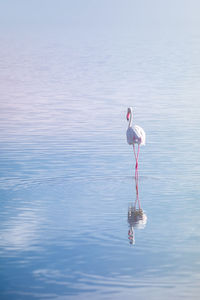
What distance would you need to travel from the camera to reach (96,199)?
11820mm

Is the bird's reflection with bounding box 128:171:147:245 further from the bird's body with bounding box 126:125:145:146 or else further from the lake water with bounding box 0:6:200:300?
the bird's body with bounding box 126:125:145:146

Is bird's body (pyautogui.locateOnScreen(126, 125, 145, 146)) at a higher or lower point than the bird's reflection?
higher

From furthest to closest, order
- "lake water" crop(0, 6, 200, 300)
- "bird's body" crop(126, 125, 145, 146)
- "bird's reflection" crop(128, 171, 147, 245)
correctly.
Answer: "bird's body" crop(126, 125, 145, 146) → "bird's reflection" crop(128, 171, 147, 245) → "lake water" crop(0, 6, 200, 300)

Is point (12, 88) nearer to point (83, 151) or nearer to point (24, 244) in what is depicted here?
point (83, 151)

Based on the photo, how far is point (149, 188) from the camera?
41.0ft

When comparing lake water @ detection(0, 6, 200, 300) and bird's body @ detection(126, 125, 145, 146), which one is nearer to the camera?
lake water @ detection(0, 6, 200, 300)

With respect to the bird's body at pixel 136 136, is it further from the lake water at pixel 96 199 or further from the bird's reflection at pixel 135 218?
the bird's reflection at pixel 135 218

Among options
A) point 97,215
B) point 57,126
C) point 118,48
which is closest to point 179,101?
point 57,126

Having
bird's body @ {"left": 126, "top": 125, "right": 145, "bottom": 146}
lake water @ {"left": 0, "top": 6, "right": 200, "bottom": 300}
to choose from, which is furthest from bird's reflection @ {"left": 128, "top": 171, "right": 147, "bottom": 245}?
bird's body @ {"left": 126, "top": 125, "right": 145, "bottom": 146}

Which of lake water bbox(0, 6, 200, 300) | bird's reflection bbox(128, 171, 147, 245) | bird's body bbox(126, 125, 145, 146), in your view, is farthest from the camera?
bird's body bbox(126, 125, 145, 146)

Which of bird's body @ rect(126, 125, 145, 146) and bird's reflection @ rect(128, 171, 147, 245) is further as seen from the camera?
bird's body @ rect(126, 125, 145, 146)

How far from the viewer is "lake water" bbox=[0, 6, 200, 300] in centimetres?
866

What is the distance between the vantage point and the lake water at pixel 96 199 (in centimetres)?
866

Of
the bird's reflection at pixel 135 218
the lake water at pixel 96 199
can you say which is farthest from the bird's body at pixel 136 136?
the bird's reflection at pixel 135 218
